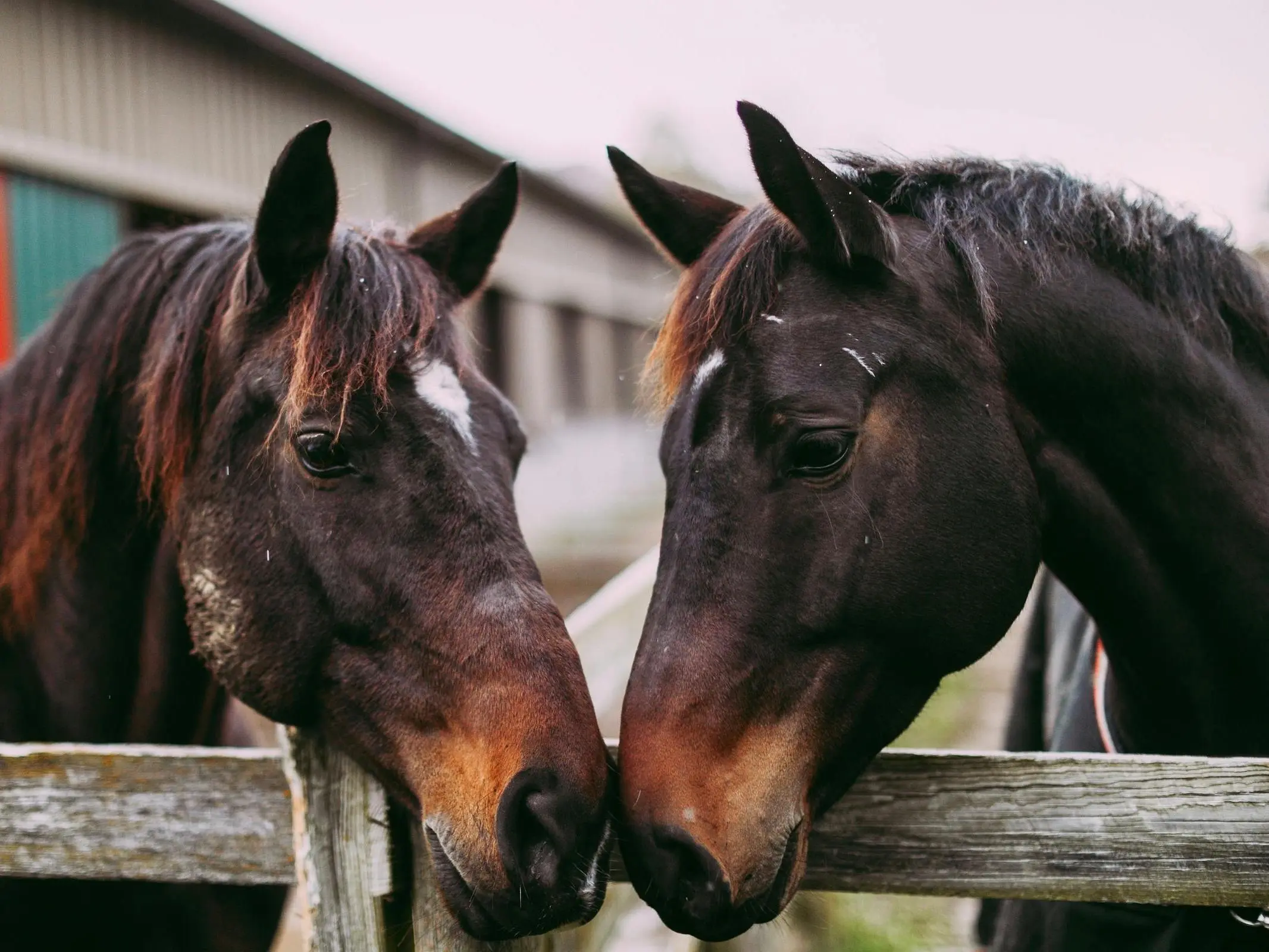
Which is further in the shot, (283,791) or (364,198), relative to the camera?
(364,198)

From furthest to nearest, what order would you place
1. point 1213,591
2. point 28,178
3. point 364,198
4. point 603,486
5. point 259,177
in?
1. point 603,486
2. point 364,198
3. point 259,177
4. point 28,178
5. point 1213,591

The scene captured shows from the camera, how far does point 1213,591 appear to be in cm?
183

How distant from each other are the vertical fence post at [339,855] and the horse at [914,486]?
42 centimetres

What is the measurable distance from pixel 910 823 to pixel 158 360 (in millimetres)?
1778

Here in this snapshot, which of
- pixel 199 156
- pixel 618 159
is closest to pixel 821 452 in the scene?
pixel 618 159

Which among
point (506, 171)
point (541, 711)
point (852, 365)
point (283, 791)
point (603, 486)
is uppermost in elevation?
point (506, 171)

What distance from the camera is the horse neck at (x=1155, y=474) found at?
5.98 feet

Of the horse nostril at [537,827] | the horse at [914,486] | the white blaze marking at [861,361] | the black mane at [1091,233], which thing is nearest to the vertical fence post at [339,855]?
the horse nostril at [537,827]

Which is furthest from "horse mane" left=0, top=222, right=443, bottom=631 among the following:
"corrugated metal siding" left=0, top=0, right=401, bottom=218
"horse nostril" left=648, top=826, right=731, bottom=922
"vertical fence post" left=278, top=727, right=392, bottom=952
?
"corrugated metal siding" left=0, top=0, right=401, bottom=218

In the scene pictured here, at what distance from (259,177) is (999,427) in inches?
285

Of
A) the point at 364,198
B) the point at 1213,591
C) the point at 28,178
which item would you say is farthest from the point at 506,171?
the point at 364,198

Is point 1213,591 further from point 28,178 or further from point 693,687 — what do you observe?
point 28,178

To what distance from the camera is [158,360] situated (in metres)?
2.13

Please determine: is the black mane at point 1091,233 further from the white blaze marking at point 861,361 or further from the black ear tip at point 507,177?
the black ear tip at point 507,177
